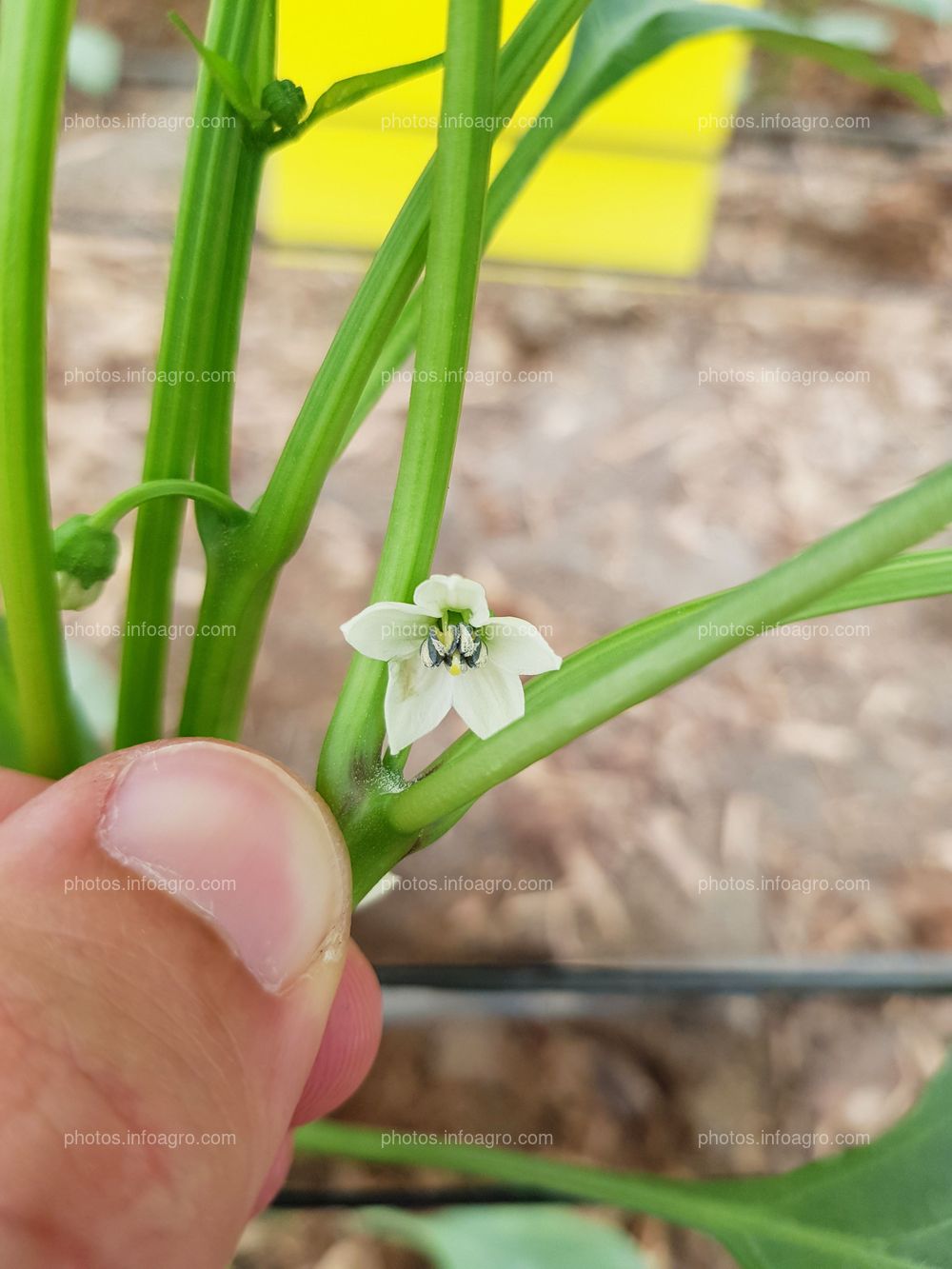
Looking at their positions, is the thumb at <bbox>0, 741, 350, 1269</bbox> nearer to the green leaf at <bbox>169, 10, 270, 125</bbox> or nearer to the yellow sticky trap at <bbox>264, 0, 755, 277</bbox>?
the green leaf at <bbox>169, 10, 270, 125</bbox>

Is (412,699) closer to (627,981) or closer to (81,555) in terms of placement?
(81,555)

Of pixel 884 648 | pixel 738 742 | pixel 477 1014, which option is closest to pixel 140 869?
pixel 477 1014

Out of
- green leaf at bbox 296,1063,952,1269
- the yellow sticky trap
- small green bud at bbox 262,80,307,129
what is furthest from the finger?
the yellow sticky trap

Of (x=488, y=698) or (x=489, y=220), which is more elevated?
(x=489, y=220)

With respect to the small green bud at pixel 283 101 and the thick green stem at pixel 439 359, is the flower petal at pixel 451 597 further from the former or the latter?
the small green bud at pixel 283 101

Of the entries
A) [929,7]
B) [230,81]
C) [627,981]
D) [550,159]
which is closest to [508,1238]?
[627,981]

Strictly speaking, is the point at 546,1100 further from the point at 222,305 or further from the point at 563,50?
the point at 563,50

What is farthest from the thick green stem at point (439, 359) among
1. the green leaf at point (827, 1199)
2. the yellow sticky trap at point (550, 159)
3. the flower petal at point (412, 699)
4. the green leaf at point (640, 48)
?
the yellow sticky trap at point (550, 159)
